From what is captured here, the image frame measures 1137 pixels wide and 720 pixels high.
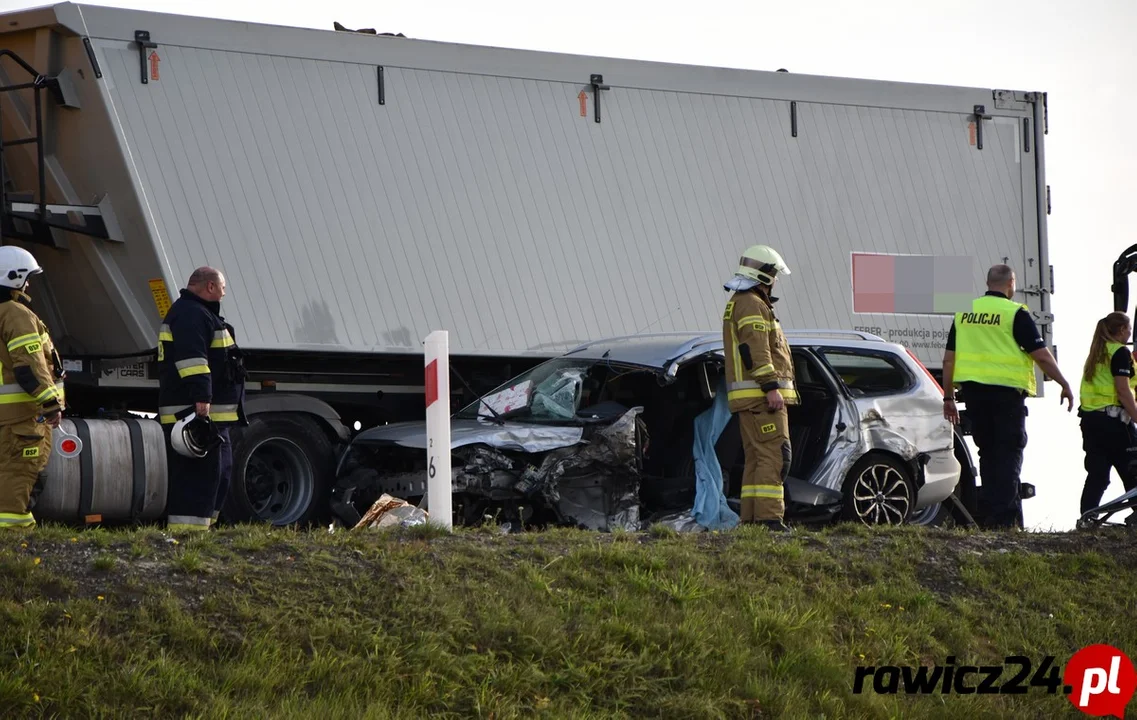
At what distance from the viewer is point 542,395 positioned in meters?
10.6

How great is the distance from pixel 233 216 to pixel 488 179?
2.12m

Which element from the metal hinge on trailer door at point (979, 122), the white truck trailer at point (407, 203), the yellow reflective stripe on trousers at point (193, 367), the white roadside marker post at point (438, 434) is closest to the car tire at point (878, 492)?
the white truck trailer at point (407, 203)

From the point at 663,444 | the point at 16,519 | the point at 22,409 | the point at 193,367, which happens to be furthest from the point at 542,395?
the point at 16,519

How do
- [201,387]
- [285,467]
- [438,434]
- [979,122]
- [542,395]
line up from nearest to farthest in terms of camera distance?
[438,434]
[201,387]
[542,395]
[285,467]
[979,122]

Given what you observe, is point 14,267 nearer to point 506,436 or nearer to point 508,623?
point 506,436

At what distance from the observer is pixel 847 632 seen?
284 inches

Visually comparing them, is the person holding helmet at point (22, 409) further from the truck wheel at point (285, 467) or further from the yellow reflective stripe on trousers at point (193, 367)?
the truck wheel at point (285, 467)

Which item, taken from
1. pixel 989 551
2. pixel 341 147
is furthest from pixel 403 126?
pixel 989 551

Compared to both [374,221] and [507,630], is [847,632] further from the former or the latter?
[374,221]

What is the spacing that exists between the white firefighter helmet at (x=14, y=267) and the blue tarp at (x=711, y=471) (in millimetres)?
4378

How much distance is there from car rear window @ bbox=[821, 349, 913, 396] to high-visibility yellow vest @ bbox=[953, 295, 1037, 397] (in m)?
0.73

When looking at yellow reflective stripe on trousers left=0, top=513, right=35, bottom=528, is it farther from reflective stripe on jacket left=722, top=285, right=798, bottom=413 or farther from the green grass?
reflective stripe on jacket left=722, top=285, right=798, bottom=413

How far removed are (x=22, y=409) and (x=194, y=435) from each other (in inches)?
38.9

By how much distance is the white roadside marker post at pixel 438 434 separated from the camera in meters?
8.45
